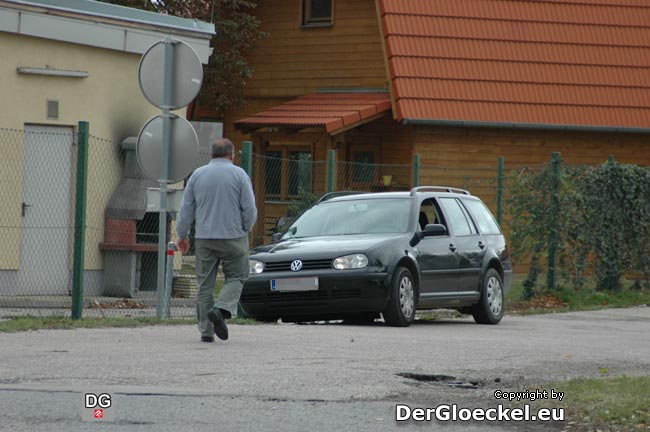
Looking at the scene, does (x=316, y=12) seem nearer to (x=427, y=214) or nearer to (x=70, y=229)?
(x=70, y=229)

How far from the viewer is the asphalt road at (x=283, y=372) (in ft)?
25.3

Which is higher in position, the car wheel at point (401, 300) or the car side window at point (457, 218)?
the car side window at point (457, 218)

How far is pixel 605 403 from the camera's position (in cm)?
850

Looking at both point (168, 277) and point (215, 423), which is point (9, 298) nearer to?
point (168, 277)

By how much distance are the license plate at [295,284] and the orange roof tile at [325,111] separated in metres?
15.2

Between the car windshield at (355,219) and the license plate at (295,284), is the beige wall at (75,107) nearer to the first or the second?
the car windshield at (355,219)

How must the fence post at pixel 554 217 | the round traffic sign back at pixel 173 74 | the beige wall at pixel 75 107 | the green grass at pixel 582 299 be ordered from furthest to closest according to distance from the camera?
the fence post at pixel 554 217 < the green grass at pixel 582 299 < the beige wall at pixel 75 107 < the round traffic sign back at pixel 173 74

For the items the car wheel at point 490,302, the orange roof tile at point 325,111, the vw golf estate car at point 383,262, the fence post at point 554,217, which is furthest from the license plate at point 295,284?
the orange roof tile at point 325,111

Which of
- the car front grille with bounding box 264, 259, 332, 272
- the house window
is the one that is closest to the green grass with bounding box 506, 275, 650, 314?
the car front grille with bounding box 264, 259, 332, 272

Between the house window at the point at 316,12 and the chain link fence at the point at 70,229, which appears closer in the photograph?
the chain link fence at the point at 70,229

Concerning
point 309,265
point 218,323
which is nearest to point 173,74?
point 309,265

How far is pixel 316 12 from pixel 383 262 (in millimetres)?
20035

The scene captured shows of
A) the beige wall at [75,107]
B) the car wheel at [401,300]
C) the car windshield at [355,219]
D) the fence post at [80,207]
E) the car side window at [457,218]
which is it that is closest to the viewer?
the fence post at [80,207]

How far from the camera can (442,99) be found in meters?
30.8
